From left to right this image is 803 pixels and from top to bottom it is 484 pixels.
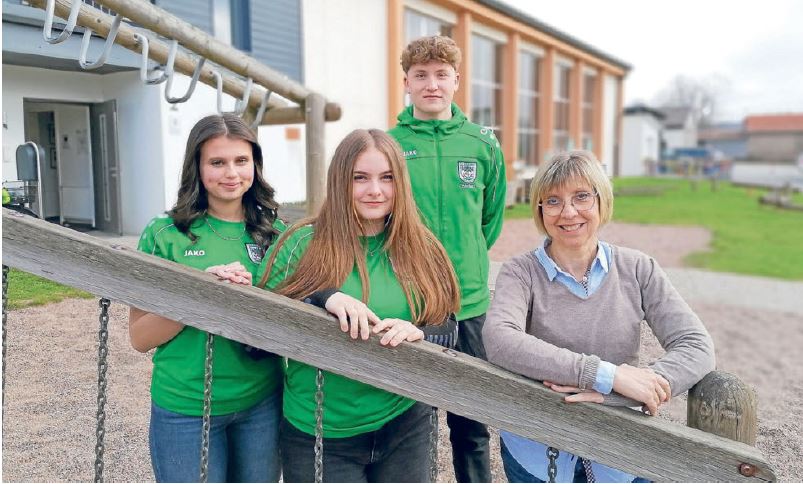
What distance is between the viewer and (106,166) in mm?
2646

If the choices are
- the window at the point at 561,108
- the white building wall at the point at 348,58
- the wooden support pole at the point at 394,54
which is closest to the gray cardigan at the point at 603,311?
the white building wall at the point at 348,58

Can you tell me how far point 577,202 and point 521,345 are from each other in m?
0.40

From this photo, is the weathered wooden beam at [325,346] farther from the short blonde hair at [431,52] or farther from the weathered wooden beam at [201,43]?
the weathered wooden beam at [201,43]

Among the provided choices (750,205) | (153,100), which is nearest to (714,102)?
(750,205)

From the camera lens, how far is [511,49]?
55.3 ft

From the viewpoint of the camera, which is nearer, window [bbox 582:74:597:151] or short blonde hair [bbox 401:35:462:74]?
short blonde hair [bbox 401:35:462:74]

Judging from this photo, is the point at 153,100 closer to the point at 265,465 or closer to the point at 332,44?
the point at 265,465

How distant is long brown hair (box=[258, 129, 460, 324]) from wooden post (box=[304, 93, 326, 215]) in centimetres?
203

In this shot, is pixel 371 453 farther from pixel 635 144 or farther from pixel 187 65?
pixel 635 144

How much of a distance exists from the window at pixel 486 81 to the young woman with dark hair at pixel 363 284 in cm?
1455

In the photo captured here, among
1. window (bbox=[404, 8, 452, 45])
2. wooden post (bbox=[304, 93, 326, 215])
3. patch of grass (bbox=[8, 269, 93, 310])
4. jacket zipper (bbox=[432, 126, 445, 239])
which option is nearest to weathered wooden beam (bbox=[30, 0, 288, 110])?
wooden post (bbox=[304, 93, 326, 215])

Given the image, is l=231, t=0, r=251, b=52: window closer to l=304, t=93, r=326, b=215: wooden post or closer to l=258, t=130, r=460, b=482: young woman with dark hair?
l=304, t=93, r=326, b=215: wooden post

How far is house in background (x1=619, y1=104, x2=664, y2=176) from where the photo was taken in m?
29.5

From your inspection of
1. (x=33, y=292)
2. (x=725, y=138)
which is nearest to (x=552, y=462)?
(x=33, y=292)
